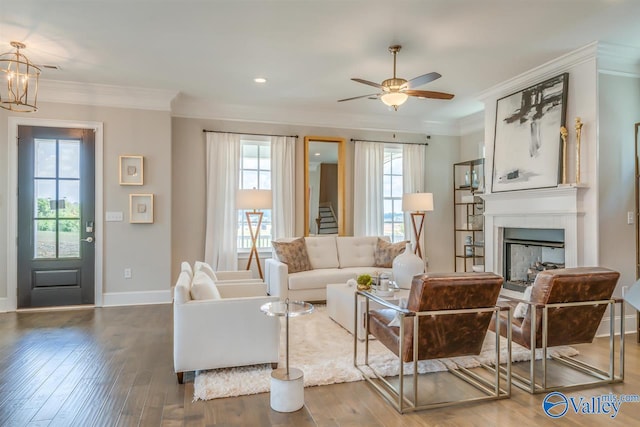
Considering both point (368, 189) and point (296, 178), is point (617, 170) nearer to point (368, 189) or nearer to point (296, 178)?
point (368, 189)

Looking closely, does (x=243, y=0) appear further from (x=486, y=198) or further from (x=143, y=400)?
(x=486, y=198)

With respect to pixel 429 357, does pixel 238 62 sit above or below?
above

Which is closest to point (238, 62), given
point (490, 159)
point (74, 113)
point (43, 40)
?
point (43, 40)

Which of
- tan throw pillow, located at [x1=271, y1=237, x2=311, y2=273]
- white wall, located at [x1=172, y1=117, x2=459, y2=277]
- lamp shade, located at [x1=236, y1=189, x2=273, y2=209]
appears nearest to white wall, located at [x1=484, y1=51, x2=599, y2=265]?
white wall, located at [x1=172, y1=117, x2=459, y2=277]

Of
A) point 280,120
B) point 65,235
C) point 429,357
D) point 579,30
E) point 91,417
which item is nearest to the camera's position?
point 91,417

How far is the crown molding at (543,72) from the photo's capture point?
155 inches

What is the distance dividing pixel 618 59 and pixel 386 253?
3.47 m

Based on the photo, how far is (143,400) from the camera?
2506mm

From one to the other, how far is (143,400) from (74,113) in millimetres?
4199

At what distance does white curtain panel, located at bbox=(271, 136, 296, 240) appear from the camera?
619 centimetres

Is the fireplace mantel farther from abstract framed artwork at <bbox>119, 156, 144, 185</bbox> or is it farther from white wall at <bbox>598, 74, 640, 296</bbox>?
abstract framed artwork at <bbox>119, 156, 144, 185</bbox>

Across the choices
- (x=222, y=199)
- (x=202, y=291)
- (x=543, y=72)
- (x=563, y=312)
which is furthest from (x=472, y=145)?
(x=202, y=291)

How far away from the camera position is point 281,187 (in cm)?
620

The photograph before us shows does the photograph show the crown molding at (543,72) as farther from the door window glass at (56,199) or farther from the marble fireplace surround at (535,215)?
the door window glass at (56,199)
